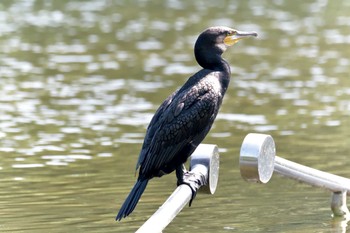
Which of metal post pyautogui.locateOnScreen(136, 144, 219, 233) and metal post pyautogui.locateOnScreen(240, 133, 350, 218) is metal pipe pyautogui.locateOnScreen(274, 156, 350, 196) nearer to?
metal post pyautogui.locateOnScreen(240, 133, 350, 218)

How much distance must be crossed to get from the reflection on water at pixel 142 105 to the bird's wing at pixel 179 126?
1.25m

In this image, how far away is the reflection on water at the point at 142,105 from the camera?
820 cm

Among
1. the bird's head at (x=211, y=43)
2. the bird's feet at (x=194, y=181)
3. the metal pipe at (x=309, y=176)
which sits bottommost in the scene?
the metal pipe at (x=309, y=176)

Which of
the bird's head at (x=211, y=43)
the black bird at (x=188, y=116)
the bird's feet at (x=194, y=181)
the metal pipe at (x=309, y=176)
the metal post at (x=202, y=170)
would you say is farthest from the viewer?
the bird's head at (x=211, y=43)

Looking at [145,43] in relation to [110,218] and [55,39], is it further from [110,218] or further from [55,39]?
[110,218]

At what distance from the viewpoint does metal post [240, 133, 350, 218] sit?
232 inches

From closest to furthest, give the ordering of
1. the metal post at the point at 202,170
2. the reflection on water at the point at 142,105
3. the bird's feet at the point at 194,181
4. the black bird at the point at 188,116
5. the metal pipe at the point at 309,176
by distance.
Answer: the metal post at the point at 202,170 < the bird's feet at the point at 194,181 < the black bird at the point at 188,116 < the metal pipe at the point at 309,176 < the reflection on water at the point at 142,105

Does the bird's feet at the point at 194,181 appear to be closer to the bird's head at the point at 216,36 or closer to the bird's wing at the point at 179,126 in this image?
the bird's wing at the point at 179,126

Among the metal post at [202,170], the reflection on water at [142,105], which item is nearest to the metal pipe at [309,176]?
the metal post at [202,170]

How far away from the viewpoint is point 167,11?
82.9 ft

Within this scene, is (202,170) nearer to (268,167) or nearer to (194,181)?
(194,181)

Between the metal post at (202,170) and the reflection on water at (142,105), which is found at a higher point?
the metal post at (202,170)

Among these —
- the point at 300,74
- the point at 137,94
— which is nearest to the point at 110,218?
the point at 137,94

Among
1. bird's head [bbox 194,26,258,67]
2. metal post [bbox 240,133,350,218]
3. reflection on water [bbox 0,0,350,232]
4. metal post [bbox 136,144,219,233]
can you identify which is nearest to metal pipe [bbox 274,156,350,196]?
metal post [bbox 240,133,350,218]
